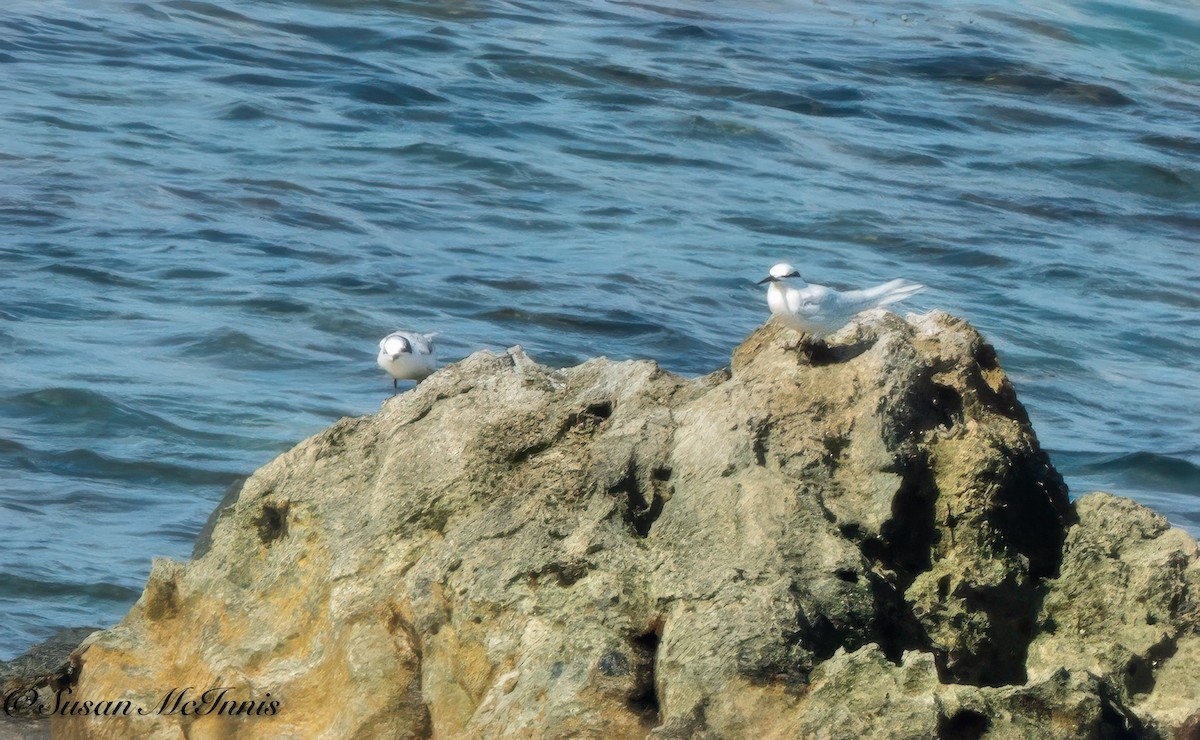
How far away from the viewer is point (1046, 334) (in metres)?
12.4

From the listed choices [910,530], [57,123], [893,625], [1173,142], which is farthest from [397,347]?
[1173,142]

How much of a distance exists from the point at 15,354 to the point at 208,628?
6085mm

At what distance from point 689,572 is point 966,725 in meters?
0.78

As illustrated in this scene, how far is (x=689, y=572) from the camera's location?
12.7ft

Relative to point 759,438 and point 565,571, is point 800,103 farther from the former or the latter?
point 565,571

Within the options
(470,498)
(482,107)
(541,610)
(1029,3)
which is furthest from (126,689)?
(1029,3)

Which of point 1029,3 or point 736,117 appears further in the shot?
point 1029,3

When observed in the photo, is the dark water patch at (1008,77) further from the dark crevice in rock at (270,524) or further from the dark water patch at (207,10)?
the dark crevice in rock at (270,524)

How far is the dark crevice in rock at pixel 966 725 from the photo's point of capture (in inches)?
132

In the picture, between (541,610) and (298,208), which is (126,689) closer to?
(541,610)

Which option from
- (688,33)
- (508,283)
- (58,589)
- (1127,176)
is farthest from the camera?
(688,33)

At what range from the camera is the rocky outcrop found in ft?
11.8

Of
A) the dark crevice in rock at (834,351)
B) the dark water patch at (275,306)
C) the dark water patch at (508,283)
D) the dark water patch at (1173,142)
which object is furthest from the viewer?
the dark water patch at (1173,142)

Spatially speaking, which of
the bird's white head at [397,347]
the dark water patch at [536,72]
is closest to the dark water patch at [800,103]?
the dark water patch at [536,72]
